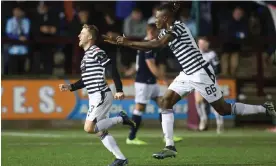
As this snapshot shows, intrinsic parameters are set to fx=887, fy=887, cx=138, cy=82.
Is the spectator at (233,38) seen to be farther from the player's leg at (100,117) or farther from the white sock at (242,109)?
the player's leg at (100,117)

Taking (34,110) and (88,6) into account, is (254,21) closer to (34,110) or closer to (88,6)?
(88,6)

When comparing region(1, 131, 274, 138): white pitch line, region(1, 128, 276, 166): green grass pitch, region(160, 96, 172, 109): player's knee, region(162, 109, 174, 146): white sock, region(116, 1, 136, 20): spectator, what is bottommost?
region(1, 131, 274, 138): white pitch line

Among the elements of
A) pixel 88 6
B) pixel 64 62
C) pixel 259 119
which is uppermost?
pixel 88 6

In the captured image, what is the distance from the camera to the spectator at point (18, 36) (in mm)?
23469

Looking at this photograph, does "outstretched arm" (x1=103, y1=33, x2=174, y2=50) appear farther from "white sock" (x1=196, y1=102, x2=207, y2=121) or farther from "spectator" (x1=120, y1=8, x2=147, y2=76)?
"spectator" (x1=120, y1=8, x2=147, y2=76)

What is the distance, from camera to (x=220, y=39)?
24.5 metres

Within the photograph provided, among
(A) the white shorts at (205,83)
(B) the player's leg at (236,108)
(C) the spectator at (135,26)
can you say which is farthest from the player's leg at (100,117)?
(C) the spectator at (135,26)

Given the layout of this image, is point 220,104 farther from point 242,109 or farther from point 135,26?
point 135,26

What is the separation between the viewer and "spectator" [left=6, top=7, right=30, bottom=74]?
2347cm

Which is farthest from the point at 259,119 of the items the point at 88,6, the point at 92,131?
the point at 92,131

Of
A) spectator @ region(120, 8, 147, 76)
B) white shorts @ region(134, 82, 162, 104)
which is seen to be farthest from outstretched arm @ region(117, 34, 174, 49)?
spectator @ region(120, 8, 147, 76)

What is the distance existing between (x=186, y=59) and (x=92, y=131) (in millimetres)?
2059

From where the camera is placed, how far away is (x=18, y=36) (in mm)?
23844

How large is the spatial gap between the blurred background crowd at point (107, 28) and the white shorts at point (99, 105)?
10544 millimetres
